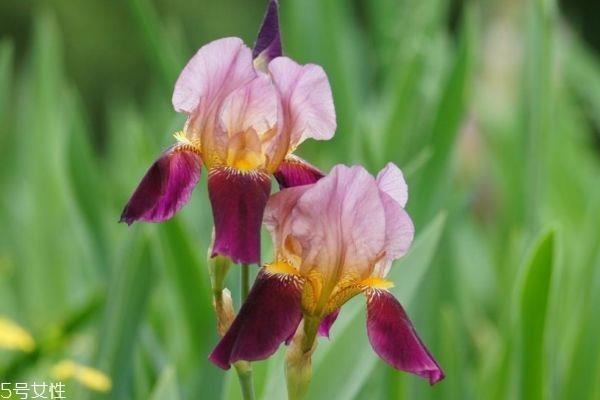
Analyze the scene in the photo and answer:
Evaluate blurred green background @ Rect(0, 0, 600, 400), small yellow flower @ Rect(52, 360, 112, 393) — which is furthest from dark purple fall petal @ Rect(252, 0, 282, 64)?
small yellow flower @ Rect(52, 360, 112, 393)

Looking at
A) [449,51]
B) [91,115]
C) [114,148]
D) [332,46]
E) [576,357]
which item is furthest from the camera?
[91,115]

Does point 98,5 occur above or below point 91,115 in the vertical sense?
above

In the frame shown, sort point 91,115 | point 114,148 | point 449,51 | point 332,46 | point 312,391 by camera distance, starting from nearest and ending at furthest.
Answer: point 312,391
point 332,46
point 114,148
point 449,51
point 91,115

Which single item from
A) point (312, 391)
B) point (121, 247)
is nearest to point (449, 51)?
point (121, 247)

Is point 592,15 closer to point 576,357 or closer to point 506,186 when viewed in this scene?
point 506,186

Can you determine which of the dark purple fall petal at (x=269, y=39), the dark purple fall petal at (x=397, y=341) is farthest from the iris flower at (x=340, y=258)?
the dark purple fall petal at (x=269, y=39)

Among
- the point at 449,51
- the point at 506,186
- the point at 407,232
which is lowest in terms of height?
the point at 407,232

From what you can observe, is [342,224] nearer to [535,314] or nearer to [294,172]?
Result: [294,172]

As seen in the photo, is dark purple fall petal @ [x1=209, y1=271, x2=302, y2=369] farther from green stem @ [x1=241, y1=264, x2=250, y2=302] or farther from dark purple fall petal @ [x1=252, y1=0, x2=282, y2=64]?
dark purple fall petal @ [x1=252, y1=0, x2=282, y2=64]

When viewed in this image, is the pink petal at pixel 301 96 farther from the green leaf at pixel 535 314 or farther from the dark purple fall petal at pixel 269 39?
the green leaf at pixel 535 314
